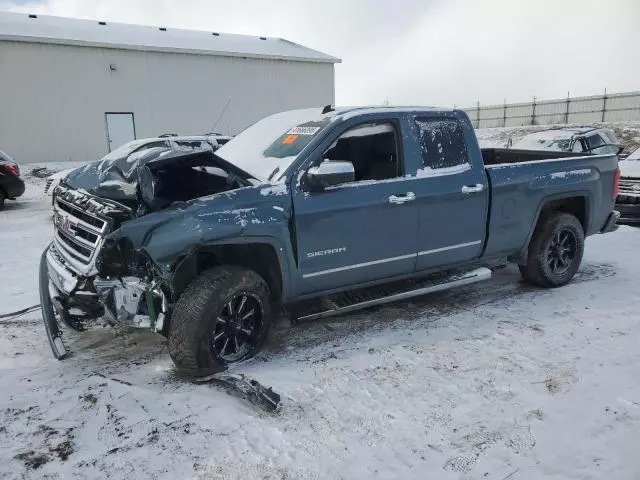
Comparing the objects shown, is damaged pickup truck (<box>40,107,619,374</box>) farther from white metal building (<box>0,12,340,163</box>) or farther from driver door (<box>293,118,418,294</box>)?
white metal building (<box>0,12,340,163</box>)

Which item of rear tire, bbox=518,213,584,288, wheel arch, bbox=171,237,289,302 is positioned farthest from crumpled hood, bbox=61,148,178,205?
rear tire, bbox=518,213,584,288

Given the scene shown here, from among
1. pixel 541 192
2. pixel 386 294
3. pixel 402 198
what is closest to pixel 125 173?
pixel 402 198

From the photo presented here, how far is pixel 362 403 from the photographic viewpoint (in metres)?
3.28

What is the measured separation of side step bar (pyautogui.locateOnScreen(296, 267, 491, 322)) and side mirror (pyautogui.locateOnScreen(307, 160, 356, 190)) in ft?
3.43

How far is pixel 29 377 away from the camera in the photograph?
11.8ft

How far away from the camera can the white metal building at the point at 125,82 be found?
Result: 19172mm

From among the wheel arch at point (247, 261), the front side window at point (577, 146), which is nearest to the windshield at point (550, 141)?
the front side window at point (577, 146)

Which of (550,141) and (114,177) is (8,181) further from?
(550,141)

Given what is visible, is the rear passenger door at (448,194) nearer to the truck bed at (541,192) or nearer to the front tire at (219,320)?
the truck bed at (541,192)

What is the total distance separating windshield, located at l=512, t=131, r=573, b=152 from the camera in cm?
979

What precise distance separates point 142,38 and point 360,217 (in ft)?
70.7

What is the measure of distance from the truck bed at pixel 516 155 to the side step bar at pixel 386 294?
5.88ft

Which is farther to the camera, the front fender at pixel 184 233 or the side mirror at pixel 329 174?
the side mirror at pixel 329 174

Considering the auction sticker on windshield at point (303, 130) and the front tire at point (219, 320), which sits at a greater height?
the auction sticker on windshield at point (303, 130)
